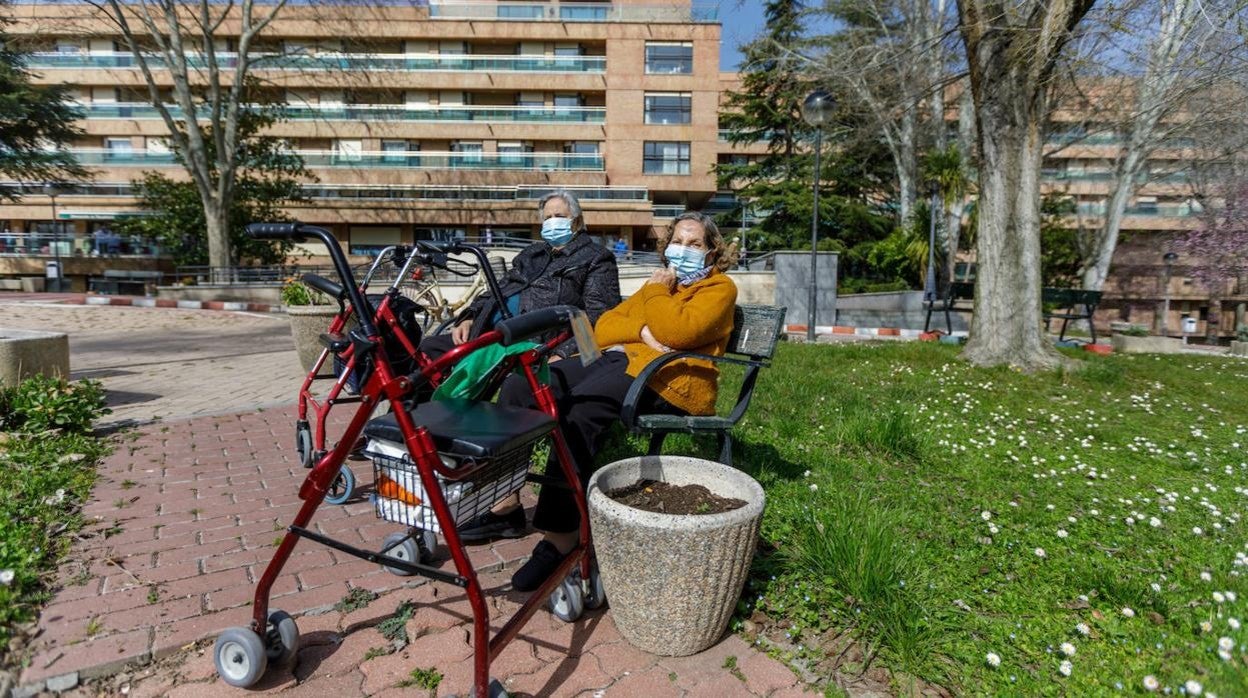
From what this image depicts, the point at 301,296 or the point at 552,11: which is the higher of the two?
the point at 552,11

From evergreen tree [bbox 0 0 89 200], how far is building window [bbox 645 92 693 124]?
27.6 m

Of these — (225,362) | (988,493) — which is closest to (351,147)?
(225,362)

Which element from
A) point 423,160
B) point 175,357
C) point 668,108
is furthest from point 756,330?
point 668,108

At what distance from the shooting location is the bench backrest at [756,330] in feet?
11.7

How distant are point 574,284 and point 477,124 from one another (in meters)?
39.1

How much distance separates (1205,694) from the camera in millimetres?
1982

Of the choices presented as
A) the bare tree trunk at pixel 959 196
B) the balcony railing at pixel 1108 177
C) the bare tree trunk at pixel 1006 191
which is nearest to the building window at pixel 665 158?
the bare tree trunk at pixel 959 196

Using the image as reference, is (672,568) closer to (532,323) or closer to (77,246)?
(532,323)

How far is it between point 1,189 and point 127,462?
36.6 meters

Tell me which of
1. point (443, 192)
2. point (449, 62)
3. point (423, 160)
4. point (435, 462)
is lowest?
point (435, 462)

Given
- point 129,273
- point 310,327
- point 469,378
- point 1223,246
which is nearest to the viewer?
point 469,378

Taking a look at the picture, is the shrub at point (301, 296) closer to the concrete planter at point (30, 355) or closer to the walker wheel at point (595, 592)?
the concrete planter at point (30, 355)

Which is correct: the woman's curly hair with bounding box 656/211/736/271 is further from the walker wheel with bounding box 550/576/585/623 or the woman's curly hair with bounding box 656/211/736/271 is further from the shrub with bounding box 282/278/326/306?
the shrub with bounding box 282/278/326/306

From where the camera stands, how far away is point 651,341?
3363 millimetres
